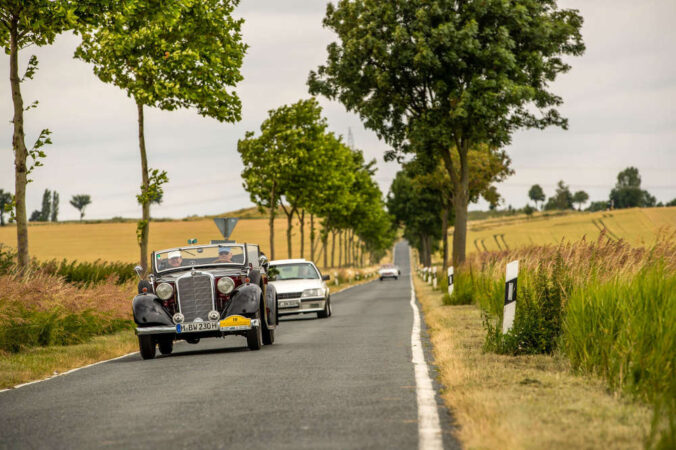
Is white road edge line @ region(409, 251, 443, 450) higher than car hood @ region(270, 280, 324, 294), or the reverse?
car hood @ region(270, 280, 324, 294)

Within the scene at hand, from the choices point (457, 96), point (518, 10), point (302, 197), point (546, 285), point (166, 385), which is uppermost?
point (518, 10)

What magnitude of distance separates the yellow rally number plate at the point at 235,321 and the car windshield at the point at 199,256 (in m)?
1.43

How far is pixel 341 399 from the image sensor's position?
762cm

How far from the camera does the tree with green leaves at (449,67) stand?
1138 inches

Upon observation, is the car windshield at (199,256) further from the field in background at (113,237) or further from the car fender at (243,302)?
the field in background at (113,237)

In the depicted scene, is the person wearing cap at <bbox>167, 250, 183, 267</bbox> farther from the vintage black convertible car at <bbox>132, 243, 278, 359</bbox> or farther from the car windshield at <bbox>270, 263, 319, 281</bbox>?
the car windshield at <bbox>270, 263, 319, 281</bbox>

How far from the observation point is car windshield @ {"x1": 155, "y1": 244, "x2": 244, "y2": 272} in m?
13.7

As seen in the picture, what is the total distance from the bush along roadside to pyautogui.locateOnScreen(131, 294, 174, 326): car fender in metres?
4.74

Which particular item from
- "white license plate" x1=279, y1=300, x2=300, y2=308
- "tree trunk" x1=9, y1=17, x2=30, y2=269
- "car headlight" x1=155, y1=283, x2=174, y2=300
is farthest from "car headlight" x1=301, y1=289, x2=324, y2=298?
"car headlight" x1=155, y1=283, x2=174, y2=300

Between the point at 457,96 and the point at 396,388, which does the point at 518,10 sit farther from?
the point at 396,388

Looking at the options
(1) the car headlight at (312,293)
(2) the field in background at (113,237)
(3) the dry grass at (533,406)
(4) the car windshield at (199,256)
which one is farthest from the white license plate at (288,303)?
(2) the field in background at (113,237)

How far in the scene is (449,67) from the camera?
29828 millimetres

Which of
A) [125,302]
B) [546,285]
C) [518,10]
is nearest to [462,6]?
[518,10]

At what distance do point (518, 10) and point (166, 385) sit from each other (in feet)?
77.0
